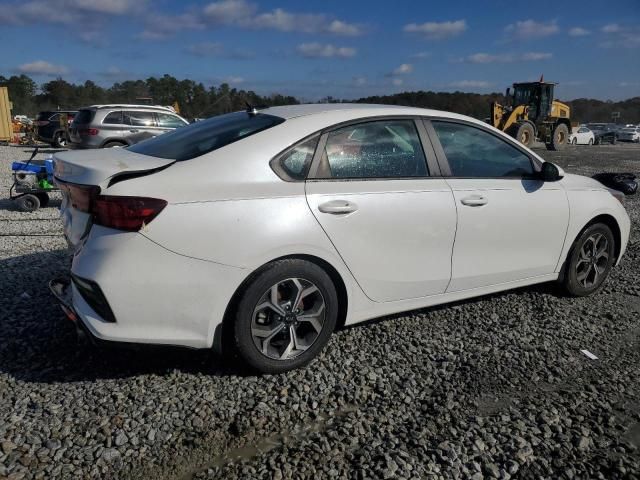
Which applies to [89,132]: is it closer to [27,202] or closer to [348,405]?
[27,202]

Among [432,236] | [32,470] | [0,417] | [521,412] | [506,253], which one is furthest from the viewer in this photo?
[506,253]

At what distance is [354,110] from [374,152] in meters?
0.33

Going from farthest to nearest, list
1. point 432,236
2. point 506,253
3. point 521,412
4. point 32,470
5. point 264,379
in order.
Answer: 1. point 506,253
2. point 432,236
3. point 264,379
4. point 521,412
5. point 32,470

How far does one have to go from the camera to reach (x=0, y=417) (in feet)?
8.71

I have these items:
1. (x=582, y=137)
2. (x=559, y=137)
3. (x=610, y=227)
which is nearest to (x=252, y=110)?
(x=610, y=227)

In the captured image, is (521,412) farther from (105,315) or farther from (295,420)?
(105,315)

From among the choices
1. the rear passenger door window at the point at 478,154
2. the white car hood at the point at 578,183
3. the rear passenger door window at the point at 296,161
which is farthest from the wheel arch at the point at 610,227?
the rear passenger door window at the point at 296,161

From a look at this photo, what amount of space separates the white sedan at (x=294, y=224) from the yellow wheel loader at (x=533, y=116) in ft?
74.4

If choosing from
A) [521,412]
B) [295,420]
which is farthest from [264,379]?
[521,412]

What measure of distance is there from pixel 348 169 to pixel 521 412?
1.73 metres

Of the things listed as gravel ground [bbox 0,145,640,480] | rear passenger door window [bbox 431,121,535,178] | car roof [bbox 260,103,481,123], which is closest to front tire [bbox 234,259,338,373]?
gravel ground [bbox 0,145,640,480]

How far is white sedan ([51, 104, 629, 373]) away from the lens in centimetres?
271

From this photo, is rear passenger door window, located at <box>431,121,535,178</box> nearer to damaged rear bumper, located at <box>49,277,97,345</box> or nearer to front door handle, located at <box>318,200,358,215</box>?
front door handle, located at <box>318,200,358,215</box>

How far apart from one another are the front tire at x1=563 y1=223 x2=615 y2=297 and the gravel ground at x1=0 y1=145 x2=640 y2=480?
0.53 metres
